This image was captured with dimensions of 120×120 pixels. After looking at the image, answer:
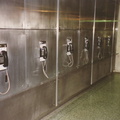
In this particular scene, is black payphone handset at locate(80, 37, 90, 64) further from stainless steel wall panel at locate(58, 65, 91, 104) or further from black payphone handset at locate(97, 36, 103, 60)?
black payphone handset at locate(97, 36, 103, 60)

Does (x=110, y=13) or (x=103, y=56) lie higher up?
(x=110, y=13)

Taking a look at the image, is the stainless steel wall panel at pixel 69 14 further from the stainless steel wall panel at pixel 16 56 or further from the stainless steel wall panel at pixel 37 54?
the stainless steel wall panel at pixel 16 56

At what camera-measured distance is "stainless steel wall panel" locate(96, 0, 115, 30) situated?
4973 mm

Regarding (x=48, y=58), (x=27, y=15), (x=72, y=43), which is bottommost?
(x=48, y=58)

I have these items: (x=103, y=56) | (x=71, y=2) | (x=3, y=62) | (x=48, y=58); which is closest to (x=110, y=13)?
(x=103, y=56)

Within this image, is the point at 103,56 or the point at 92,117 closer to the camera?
the point at 92,117

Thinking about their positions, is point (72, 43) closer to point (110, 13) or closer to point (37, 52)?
point (37, 52)

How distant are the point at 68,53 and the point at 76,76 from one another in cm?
77

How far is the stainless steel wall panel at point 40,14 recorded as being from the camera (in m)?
2.56

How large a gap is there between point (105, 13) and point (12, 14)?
3.84 meters

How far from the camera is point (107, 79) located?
19.5 ft

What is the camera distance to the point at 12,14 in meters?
2.28

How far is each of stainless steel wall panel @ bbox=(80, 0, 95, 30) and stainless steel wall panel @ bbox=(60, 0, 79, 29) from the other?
0.81 feet

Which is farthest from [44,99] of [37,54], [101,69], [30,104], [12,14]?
[101,69]
